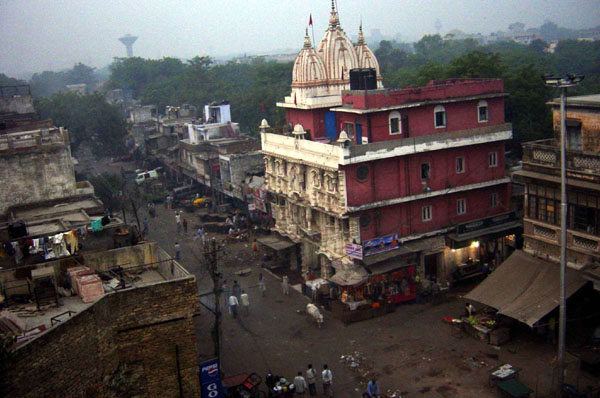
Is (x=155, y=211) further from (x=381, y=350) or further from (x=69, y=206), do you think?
(x=381, y=350)

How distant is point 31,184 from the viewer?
27.5 metres

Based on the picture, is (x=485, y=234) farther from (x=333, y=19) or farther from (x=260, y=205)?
(x=260, y=205)

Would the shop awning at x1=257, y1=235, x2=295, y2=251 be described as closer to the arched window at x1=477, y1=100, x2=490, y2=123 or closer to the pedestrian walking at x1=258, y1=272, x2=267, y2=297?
the pedestrian walking at x1=258, y1=272, x2=267, y2=297

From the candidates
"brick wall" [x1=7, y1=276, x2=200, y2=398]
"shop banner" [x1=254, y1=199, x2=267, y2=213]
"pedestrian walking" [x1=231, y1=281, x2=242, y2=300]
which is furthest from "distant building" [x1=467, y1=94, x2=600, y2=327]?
"shop banner" [x1=254, y1=199, x2=267, y2=213]

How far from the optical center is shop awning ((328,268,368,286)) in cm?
2536

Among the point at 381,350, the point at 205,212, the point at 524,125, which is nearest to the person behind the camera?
the point at 381,350

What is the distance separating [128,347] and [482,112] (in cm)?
2068

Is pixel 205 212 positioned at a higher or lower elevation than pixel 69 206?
lower

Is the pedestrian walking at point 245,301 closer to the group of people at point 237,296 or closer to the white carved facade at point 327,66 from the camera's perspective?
the group of people at point 237,296

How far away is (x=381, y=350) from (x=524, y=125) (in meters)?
20.5

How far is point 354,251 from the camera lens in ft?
84.8

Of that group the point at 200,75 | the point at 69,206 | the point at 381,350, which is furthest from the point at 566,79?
the point at 200,75

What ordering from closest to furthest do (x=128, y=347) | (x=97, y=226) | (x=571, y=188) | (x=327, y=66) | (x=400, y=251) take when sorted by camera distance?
(x=128, y=347), (x=571, y=188), (x=97, y=226), (x=400, y=251), (x=327, y=66)

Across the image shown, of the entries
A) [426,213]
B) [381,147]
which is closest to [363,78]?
[381,147]
